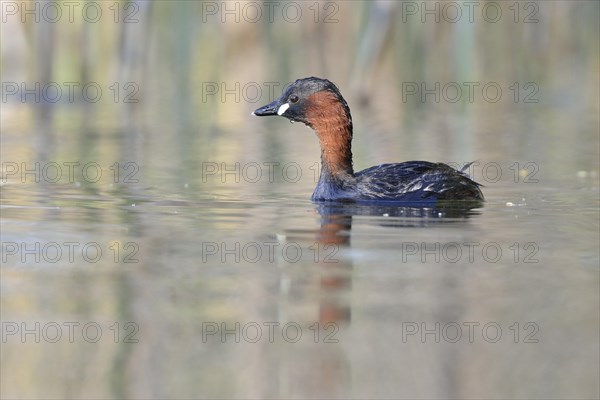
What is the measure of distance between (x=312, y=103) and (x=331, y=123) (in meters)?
0.21

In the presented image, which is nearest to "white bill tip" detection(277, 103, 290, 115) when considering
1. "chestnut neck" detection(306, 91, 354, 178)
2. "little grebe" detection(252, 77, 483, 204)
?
"little grebe" detection(252, 77, 483, 204)

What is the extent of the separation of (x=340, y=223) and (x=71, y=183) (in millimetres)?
3057

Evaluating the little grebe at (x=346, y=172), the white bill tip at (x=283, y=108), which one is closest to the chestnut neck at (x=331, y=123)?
the little grebe at (x=346, y=172)

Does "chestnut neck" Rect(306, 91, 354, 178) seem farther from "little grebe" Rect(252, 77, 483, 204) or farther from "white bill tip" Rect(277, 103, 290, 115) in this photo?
"white bill tip" Rect(277, 103, 290, 115)

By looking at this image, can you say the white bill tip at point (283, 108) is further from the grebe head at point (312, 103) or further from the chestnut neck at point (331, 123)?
the chestnut neck at point (331, 123)

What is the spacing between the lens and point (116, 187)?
33.8ft

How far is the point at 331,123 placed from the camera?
1022cm

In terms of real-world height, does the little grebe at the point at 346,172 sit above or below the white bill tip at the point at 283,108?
below

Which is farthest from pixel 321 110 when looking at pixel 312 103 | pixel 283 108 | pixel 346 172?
pixel 346 172

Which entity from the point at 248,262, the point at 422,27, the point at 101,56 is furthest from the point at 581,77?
the point at 248,262

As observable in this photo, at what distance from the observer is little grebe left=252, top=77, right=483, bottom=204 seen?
9383 mm

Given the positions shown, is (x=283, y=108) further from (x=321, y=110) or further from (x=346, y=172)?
(x=346, y=172)

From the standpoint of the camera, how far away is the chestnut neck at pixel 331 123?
10125mm

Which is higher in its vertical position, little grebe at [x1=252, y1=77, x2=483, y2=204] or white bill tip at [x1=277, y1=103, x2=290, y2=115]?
white bill tip at [x1=277, y1=103, x2=290, y2=115]
